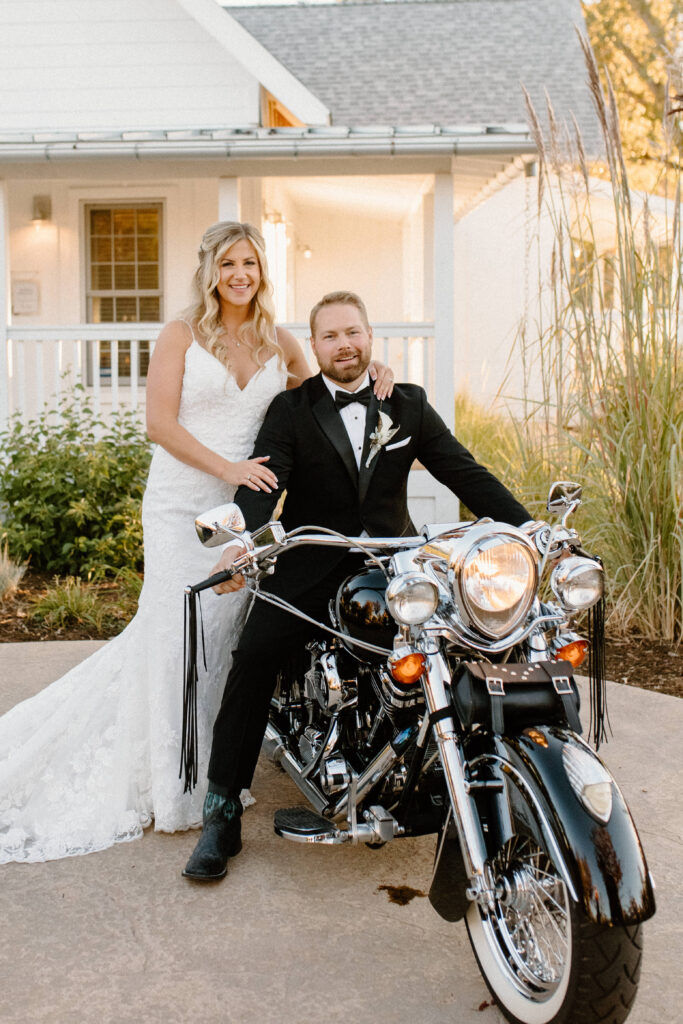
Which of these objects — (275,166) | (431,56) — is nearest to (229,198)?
(275,166)

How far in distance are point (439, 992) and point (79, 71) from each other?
11149 millimetres

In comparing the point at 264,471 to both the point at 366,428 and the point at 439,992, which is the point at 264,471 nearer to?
the point at 366,428

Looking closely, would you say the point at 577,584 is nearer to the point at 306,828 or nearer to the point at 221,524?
the point at 221,524

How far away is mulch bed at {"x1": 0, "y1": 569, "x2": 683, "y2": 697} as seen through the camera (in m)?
5.11

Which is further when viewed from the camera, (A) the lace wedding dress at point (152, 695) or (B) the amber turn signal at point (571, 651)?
(A) the lace wedding dress at point (152, 695)

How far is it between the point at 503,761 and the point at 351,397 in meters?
1.46

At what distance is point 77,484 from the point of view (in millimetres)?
7656

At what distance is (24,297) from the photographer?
38.5ft

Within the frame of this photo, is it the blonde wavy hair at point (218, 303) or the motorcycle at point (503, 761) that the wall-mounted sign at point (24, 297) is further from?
the motorcycle at point (503, 761)

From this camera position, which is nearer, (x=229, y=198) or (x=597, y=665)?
(x=597, y=665)

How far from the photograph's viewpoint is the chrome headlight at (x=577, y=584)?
2418 millimetres

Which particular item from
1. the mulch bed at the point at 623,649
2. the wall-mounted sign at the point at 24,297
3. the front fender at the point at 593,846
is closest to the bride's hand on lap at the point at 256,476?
the front fender at the point at 593,846

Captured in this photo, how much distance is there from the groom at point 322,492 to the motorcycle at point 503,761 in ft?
Answer: 1.27

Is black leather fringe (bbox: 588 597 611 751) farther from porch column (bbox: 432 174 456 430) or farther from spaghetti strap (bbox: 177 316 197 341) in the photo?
porch column (bbox: 432 174 456 430)
